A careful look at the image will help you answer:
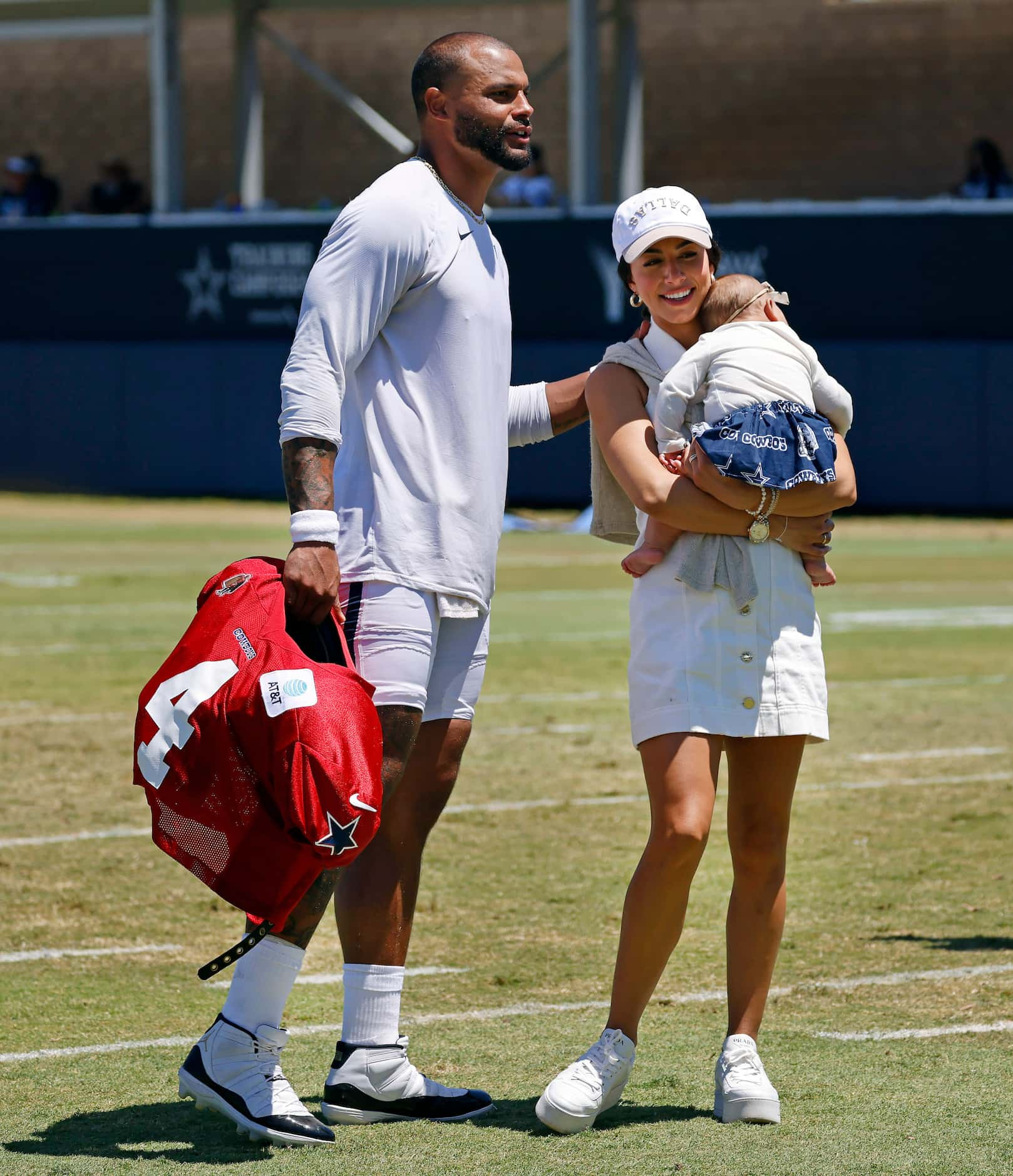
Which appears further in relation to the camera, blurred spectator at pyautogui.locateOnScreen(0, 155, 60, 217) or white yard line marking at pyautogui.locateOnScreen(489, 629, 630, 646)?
blurred spectator at pyautogui.locateOnScreen(0, 155, 60, 217)

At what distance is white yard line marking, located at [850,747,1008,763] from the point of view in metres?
9.84

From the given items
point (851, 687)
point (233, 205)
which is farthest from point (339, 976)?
point (233, 205)

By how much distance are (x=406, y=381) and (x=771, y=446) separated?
825 millimetres

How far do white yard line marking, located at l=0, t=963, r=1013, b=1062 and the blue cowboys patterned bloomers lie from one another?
1.60m

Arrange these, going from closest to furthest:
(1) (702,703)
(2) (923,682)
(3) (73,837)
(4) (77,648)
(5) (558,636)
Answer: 1. (1) (702,703)
2. (3) (73,837)
3. (2) (923,682)
4. (4) (77,648)
5. (5) (558,636)

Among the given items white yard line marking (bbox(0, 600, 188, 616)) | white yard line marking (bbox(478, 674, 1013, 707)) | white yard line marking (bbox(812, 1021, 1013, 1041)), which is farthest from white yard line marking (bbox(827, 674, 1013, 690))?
white yard line marking (bbox(812, 1021, 1013, 1041))

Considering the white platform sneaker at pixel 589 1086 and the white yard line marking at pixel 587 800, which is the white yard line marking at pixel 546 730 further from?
the white platform sneaker at pixel 589 1086

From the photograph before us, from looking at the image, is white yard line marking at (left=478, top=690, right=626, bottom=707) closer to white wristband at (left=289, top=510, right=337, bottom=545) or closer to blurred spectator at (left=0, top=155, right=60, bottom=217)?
white wristband at (left=289, top=510, right=337, bottom=545)

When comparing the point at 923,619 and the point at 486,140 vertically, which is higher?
the point at 486,140

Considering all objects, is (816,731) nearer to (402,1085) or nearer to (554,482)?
(402,1085)

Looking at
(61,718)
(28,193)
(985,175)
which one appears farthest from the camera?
(28,193)

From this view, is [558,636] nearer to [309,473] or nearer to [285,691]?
[309,473]

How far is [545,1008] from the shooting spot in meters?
5.59

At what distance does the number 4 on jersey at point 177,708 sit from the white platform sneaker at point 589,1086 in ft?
3.56
